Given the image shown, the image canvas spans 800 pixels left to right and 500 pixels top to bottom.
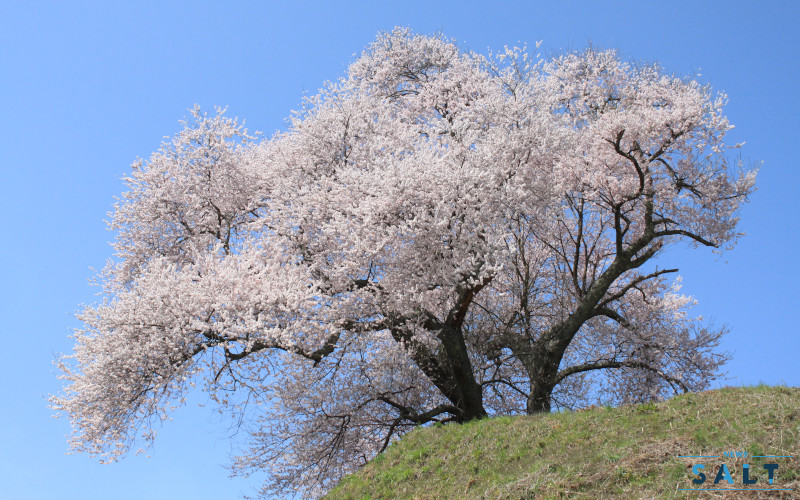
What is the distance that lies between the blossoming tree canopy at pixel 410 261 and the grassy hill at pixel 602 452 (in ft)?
11.9

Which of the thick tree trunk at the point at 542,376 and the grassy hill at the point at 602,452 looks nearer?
the grassy hill at the point at 602,452

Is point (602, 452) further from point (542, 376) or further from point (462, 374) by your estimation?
point (542, 376)

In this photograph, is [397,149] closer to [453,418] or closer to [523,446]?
[453,418]

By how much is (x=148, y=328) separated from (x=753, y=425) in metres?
12.1

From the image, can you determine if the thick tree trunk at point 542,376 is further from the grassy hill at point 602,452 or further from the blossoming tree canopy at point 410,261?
the grassy hill at point 602,452

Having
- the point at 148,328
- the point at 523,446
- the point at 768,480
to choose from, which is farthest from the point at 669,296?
the point at 148,328

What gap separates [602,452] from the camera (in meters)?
10.6

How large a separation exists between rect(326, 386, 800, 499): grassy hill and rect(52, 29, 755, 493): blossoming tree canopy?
363cm

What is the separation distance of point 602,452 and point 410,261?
6.84 metres

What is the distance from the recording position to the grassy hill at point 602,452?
30.2 ft

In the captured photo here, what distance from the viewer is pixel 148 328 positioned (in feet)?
47.7

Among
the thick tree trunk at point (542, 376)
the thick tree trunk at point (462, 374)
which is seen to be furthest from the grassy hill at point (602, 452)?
the thick tree trunk at point (542, 376)

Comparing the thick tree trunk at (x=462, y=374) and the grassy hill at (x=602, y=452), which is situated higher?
the thick tree trunk at (x=462, y=374)

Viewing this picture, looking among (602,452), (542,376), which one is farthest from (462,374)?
(602,452)
